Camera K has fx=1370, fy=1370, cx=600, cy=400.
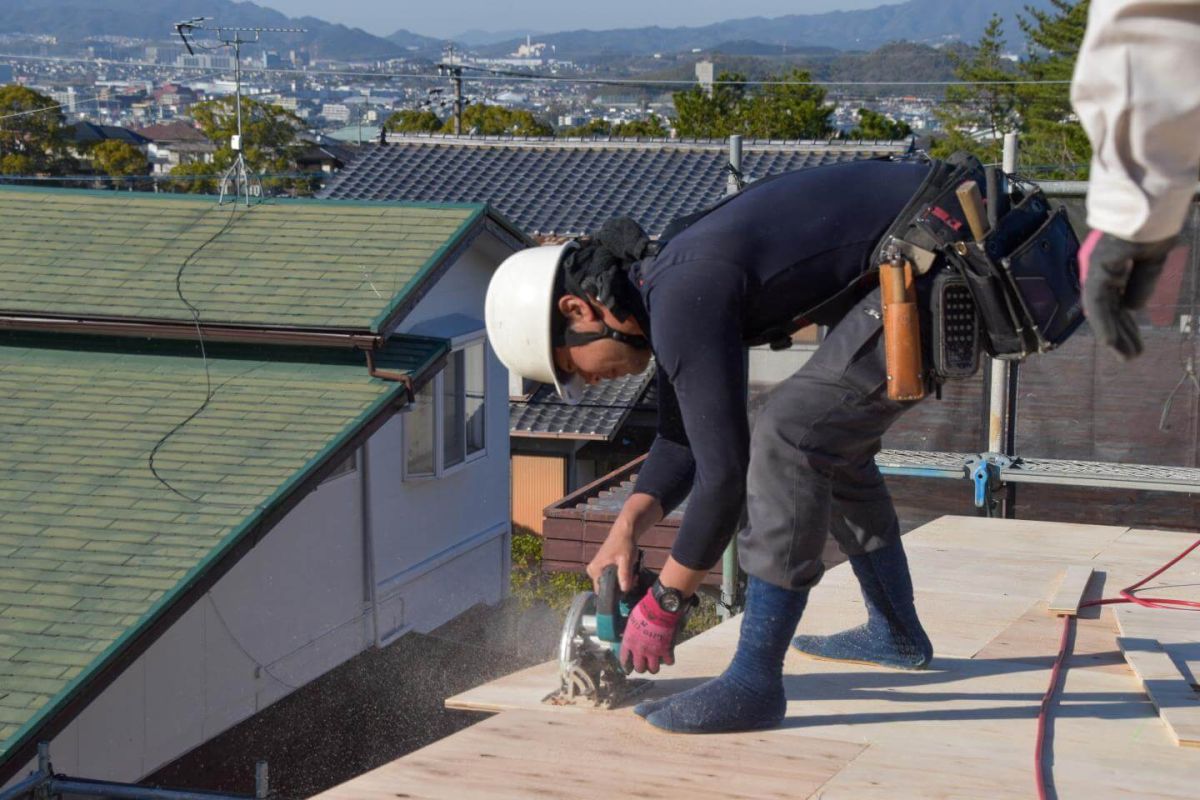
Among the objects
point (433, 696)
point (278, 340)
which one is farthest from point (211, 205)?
point (433, 696)

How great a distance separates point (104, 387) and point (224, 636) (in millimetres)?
1686

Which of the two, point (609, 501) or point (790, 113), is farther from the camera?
point (790, 113)

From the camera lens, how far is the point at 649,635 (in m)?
2.84

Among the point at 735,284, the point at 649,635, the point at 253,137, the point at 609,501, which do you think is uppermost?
the point at 253,137

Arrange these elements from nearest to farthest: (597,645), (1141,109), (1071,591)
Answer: (1141,109), (597,645), (1071,591)

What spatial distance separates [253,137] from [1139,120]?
41.0 metres

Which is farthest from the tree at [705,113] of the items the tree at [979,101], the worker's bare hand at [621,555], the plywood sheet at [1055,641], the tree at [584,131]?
the worker's bare hand at [621,555]

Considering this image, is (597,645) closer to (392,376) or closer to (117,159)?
(392,376)

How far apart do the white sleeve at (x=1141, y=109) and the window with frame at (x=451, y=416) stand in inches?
354

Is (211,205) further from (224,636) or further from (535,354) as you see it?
(535,354)

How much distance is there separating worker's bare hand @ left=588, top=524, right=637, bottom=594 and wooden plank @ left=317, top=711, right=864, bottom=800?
0.33 meters

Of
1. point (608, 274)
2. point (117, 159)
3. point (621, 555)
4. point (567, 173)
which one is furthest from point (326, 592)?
point (117, 159)

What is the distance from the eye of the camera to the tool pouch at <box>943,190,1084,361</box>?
2828 mm

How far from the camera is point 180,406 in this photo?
7180 millimetres
